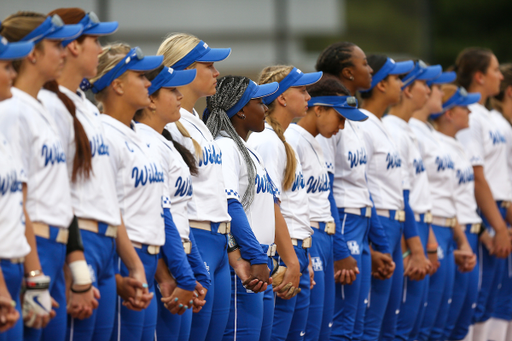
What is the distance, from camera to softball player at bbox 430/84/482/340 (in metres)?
6.06

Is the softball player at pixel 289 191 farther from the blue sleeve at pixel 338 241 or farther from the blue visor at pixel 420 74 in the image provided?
the blue visor at pixel 420 74

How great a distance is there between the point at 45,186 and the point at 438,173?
3.84m

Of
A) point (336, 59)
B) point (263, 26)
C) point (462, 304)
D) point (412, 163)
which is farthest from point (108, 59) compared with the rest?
point (263, 26)

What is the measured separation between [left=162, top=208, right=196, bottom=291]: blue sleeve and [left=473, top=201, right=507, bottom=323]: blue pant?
146 inches

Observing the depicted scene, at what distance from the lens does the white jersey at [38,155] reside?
2.70 meters

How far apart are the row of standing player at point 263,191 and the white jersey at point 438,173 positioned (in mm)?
16

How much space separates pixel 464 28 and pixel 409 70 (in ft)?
41.3

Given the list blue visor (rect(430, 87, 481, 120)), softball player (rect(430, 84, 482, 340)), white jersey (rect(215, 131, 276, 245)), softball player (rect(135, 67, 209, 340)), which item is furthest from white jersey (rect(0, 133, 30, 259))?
blue visor (rect(430, 87, 481, 120))

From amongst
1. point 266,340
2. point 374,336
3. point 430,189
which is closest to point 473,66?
point 430,189

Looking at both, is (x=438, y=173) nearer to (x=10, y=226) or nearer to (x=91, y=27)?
(x=91, y=27)

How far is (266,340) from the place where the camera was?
4.00 meters

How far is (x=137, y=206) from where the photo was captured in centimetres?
326

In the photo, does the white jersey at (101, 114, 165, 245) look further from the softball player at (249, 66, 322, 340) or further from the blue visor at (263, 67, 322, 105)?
the blue visor at (263, 67, 322, 105)

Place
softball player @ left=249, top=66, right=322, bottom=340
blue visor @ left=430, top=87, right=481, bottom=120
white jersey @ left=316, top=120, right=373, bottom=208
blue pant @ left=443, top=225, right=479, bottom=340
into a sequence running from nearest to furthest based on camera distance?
1. softball player @ left=249, top=66, right=322, bottom=340
2. white jersey @ left=316, top=120, right=373, bottom=208
3. blue pant @ left=443, top=225, right=479, bottom=340
4. blue visor @ left=430, top=87, right=481, bottom=120
